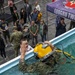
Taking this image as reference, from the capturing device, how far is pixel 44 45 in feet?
15.3

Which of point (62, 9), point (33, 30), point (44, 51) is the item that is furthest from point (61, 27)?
point (44, 51)

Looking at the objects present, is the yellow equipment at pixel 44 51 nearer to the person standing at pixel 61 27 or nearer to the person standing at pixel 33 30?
the person standing at pixel 33 30

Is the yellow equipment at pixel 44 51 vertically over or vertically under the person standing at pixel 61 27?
over

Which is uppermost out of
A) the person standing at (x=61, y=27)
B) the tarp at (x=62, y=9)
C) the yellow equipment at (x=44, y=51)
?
the yellow equipment at (x=44, y=51)

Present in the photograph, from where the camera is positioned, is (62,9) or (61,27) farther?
(61,27)

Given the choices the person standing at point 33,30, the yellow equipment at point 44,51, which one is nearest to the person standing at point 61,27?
the person standing at point 33,30

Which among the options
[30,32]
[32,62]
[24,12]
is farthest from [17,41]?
[32,62]

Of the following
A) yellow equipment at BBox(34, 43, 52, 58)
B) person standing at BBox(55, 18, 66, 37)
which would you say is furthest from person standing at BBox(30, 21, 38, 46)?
yellow equipment at BBox(34, 43, 52, 58)

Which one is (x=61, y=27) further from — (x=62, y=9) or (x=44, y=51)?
(x=44, y=51)

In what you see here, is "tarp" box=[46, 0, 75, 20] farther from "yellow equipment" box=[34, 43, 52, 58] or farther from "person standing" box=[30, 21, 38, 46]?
"yellow equipment" box=[34, 43, 52, 58]

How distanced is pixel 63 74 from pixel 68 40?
136 cm

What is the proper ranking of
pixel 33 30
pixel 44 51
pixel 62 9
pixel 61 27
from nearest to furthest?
pixel 44 51 < pixel 62 9 < pixel 33 30 < pixel 61 27

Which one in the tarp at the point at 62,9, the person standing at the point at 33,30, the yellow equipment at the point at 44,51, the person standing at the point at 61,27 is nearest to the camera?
the yellow equipment at the point at 44,51

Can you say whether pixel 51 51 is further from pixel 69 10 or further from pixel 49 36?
pixel 49 36
